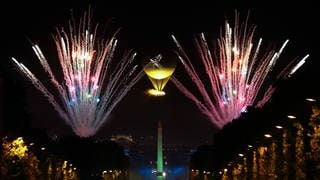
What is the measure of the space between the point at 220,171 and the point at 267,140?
42.0 metres

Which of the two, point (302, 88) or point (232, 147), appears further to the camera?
point (232, 147)

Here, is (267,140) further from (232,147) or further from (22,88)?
(232,147)

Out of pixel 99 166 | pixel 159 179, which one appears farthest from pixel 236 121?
pixel 159 179

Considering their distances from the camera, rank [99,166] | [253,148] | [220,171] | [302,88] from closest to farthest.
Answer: [302,88] < [253,148] < [220,171] < [99,166]

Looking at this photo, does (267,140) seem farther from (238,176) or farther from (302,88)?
(238,176)

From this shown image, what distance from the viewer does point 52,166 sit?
73312 mm

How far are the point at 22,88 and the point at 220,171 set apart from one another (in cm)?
5341

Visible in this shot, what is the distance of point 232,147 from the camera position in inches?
3177

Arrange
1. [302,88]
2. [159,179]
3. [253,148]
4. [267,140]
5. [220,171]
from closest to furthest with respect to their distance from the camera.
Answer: [302,88] < [267,140] < [253,148] < [220,171] < [159,179]

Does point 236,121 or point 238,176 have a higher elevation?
point 236,121

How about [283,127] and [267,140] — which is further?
[267,140]

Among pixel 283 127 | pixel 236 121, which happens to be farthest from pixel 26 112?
pixel 236 121

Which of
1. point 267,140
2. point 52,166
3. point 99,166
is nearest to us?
point 267,140

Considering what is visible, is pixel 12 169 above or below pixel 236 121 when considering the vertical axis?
below
